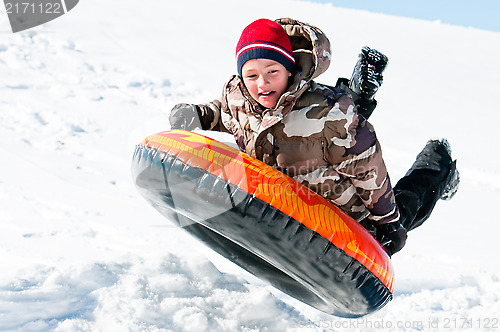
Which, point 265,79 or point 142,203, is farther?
point 142,203

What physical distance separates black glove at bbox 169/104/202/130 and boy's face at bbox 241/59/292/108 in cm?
45

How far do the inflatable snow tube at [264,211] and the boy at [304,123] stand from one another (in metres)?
0.16

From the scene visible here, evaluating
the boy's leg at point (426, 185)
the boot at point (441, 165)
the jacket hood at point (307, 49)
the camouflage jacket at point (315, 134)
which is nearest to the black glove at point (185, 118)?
the camouflage jacket at point (315, 134)

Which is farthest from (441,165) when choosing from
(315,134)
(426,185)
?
(315,134)

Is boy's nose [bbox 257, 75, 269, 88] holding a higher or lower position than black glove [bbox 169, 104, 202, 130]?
higher

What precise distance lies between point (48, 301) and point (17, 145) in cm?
270

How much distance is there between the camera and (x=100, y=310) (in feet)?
7.10

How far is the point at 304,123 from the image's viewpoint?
5.91ft

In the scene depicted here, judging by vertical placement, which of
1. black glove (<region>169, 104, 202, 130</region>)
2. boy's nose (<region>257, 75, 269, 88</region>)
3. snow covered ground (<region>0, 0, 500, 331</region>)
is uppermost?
boy's nose (<region>257, 75, 269, 88</region>)

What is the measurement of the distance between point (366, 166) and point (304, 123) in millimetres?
326

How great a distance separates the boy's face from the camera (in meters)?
1.76

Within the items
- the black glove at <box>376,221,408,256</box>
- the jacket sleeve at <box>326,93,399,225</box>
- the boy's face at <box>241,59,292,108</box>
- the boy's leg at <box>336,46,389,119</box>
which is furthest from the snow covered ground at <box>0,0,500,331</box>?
the boy's leg at <box>336,46,389,119</box>

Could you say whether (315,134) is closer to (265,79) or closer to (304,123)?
(304,123)

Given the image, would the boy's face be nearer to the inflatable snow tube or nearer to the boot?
the inflatable snow tube
